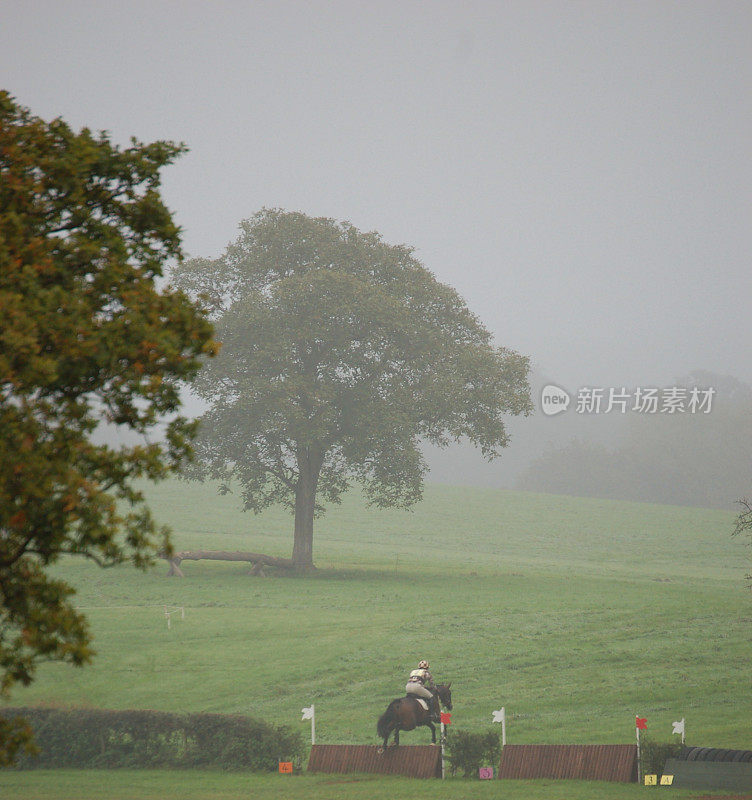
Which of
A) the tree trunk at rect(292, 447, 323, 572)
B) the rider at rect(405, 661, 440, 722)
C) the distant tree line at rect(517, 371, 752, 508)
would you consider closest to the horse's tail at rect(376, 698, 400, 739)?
the rider at rect(405, 661, 440, 722)

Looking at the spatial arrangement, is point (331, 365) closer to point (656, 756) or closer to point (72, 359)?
point (656, 756)

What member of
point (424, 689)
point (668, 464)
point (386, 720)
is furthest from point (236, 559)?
point (668, 464)

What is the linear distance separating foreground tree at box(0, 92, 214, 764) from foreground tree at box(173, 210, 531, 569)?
35.5 metres

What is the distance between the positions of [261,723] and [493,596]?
2376 cm

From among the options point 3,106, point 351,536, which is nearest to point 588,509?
point 351,536

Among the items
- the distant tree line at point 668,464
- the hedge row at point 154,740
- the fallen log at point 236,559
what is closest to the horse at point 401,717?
the hedge row at point 154,740

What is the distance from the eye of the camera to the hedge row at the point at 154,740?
2019 cm

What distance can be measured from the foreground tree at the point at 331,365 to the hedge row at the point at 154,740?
2607 cm

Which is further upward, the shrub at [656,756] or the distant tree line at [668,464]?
the distant tree line at [668,464]

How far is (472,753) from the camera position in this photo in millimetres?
19203

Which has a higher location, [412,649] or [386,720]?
[386,720]

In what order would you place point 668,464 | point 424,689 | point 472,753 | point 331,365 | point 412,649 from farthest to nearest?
1. point 668,464
2. point 331,365
3. point 412,649
4. point 424,689
5. point 472,753

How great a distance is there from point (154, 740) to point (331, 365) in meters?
31.1

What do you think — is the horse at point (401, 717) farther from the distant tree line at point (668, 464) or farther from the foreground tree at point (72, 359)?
the distant tree line at point (668, 464)
